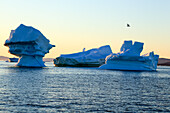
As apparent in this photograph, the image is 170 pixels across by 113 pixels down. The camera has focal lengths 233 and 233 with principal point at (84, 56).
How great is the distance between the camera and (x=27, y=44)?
166ft

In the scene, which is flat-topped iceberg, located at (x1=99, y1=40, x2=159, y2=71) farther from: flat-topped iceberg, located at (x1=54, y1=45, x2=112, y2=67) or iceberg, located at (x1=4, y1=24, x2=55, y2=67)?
iceberg, located at (x1=4, y1=24, x2=55, y2=67)

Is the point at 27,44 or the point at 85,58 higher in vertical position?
the point at 27,44

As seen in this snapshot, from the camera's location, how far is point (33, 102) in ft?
42.4

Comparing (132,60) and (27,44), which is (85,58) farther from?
(27,44)

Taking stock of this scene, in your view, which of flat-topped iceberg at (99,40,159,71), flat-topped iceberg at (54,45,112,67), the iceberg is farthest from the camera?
flat-topped iceberg at (54,45,112,67)

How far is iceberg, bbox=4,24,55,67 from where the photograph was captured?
49.3 metres

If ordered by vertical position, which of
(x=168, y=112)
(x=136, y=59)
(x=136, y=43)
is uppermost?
(x=136, y=43)

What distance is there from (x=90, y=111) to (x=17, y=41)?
4104cm

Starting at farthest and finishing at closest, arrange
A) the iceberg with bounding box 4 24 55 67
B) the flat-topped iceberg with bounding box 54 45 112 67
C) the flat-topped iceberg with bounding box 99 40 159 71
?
the flat-topped iceberg with bounding box 54 45 112 67
the iceberg with bounding box 4 24 55 67
the flat-topped iceberg with bounding box 99 40 159 71

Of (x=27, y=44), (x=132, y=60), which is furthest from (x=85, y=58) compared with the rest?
(x=27, y=44)

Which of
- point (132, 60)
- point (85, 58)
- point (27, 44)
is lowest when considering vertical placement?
point (132, 60)

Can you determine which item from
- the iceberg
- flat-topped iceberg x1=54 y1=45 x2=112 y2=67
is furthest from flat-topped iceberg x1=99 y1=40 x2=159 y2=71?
the iceberg

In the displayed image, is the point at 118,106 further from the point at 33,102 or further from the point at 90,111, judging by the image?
the point at 33,102

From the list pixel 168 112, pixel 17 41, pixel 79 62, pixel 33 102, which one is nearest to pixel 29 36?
pixel 17 41
